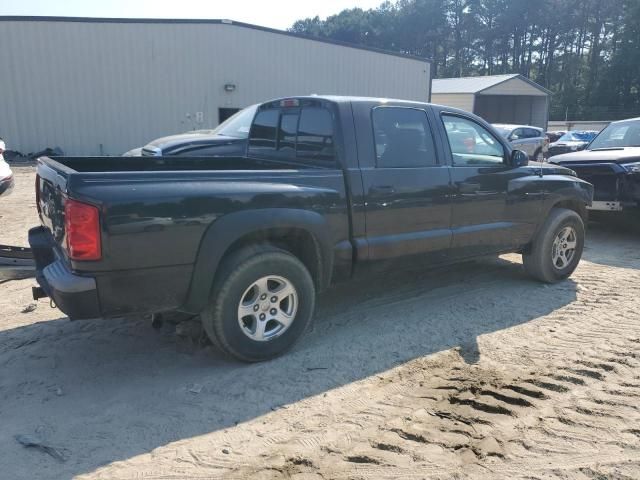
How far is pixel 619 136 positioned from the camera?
948 cm

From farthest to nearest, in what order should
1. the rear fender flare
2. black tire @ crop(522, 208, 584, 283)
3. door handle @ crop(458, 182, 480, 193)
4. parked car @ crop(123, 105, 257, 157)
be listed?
parked car @ crop(123, 105, 257, 157), black tire @ crop(522, 208, 584, 283), door handle @ crop(458, 182, 480, 193), the rear fender flare

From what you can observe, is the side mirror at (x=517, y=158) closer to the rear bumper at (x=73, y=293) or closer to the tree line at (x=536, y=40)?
the rear bumper at (x=73, y=293)

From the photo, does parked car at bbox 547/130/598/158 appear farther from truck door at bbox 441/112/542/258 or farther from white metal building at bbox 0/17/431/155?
truck door at bbox 441/112/542/258

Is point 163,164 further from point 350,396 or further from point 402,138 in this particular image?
point 350,396

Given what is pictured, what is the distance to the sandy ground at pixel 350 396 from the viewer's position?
2.88 metres

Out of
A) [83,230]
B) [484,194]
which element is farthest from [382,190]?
[83,230]

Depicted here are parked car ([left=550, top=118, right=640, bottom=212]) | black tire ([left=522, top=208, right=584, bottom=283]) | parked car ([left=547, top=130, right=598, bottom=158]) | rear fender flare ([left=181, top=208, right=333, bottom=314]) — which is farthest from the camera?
parked car ([left=547, top=130, right=598, bottom=158])

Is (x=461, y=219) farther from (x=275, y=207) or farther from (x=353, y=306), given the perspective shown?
(x=275, y=207)

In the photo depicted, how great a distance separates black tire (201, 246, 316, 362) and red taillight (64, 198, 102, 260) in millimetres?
824

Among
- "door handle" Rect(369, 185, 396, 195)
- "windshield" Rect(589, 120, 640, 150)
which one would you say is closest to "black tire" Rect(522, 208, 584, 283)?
"door handle" Rect(369, 185, 396, 195)

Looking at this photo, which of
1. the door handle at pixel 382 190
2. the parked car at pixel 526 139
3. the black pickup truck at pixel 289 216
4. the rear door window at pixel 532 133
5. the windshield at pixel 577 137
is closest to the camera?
the black pickup truck at pixel 289 216

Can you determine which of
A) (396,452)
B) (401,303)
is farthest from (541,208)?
(396,452)

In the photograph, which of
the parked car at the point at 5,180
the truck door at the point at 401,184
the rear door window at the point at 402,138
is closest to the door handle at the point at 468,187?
the truck door at the point at 401,184

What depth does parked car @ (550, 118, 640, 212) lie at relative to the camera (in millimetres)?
8031
